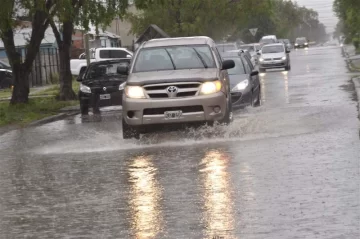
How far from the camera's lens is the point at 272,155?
1377 cm

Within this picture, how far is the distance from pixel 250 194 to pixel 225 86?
7371 millimetres

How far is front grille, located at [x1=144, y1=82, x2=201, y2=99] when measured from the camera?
16703mm

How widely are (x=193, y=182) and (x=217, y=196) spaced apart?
127 centimetres

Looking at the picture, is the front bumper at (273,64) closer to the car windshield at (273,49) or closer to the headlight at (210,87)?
the car windshield at (273,49)

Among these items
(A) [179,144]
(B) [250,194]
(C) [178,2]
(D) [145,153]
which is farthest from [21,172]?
(C) [178,2]

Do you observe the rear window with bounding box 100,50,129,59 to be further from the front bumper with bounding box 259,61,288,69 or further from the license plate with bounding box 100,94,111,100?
the license plate with bounding box 100,94,111,100

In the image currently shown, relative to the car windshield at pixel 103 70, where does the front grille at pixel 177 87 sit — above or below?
above

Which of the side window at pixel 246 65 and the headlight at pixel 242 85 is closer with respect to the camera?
the headlight at pixel 242 85

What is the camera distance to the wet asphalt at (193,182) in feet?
29.0

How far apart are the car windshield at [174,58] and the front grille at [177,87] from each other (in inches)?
41.8

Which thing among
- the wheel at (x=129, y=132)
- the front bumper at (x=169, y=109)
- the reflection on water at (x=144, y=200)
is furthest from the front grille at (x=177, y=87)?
the reflection on water at (x=144, y=200)

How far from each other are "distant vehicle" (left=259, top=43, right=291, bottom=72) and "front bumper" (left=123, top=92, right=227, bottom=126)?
3573cm

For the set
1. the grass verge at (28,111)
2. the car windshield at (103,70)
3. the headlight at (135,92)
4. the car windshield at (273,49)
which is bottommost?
the car windshield at (273,49)

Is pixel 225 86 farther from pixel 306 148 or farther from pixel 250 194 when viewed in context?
pixel 250 194
